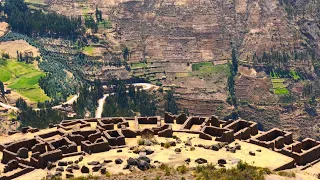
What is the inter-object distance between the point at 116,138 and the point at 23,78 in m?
95.5

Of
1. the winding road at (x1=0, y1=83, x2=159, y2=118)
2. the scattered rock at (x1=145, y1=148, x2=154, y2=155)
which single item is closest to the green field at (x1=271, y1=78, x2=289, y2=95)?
the winding road at (x1=0, y1=83, x2=159, y2=118)

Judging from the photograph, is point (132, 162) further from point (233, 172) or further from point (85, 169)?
point (233, 172)

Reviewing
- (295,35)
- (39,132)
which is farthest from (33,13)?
(39,132)

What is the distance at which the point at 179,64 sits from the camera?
585ft

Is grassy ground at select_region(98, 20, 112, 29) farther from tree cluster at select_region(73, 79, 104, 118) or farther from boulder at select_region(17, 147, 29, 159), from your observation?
boulder at select_region(17, 147, 29, 159)

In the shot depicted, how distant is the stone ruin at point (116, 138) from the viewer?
2398 inches

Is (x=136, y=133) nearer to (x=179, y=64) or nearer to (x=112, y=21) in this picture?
(x=179, y=64)

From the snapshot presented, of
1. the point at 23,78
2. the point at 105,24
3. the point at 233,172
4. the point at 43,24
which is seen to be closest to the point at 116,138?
the point at 233,172

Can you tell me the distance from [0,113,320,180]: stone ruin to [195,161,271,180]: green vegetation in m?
6.72

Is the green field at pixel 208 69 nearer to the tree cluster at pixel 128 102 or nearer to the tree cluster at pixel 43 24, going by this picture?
the tree cluster at pixel 128 102

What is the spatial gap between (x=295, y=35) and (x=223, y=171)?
142m

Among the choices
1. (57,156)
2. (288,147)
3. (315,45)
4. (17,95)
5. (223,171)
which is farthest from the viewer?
(315,45)

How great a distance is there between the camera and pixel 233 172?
53625 mm

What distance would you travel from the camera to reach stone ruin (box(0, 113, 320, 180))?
200 ft
